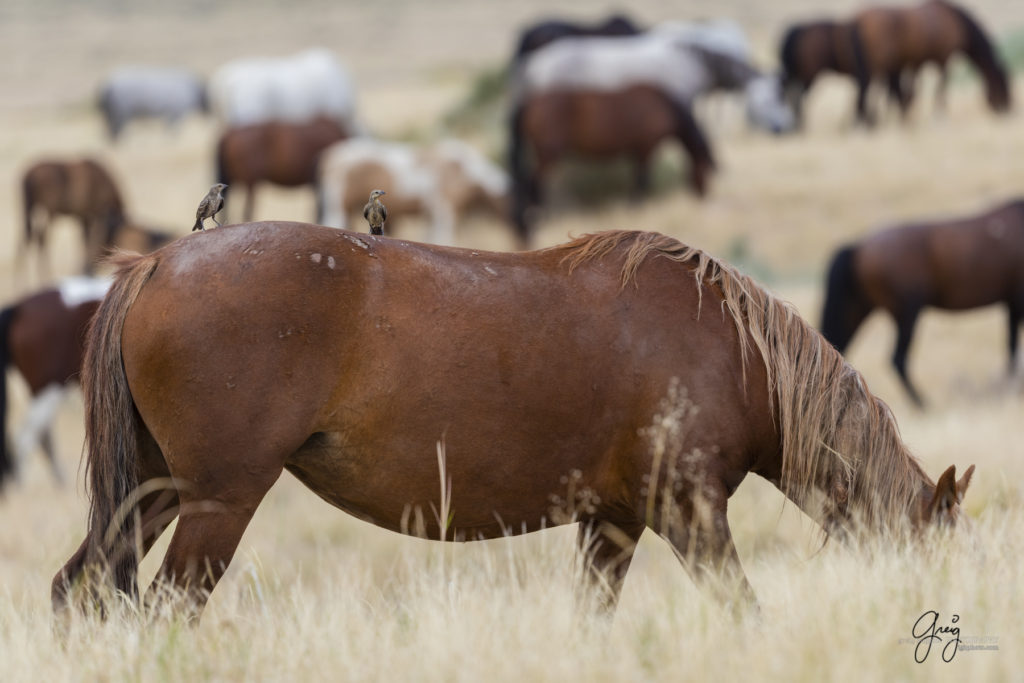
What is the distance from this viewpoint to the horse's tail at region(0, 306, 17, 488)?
25.6 feet

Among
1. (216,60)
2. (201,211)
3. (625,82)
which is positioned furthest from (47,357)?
(216,60)

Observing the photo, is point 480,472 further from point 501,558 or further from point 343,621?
point 501,558

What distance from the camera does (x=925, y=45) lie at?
19.7m

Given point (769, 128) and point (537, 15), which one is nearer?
point (769, 128)

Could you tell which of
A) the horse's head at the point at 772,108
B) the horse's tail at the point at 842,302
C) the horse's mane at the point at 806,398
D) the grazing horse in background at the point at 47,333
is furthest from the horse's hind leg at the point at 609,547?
the horse's head at the point at 772,108

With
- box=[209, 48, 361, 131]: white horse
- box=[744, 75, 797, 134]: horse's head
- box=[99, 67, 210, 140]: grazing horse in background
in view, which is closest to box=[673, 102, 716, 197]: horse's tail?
box=[744, 75, 797, 134]: horse's head

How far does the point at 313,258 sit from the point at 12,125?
3715 centimetres

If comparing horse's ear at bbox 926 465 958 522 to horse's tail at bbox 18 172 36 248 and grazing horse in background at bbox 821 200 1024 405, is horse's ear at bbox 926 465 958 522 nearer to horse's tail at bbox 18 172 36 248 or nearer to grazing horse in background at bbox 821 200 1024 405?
grazing horse in background at bbox 821 200 1024 405

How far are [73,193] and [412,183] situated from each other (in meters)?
4.69

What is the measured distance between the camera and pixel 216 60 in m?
62.8

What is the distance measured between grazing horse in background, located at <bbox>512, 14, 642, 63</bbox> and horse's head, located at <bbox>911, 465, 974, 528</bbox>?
1834cm

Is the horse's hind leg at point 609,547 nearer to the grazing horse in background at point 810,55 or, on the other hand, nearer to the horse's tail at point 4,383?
the horse's tail at point 4,383

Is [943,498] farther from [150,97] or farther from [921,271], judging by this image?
[150,97]

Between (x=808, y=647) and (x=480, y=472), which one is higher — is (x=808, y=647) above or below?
below
